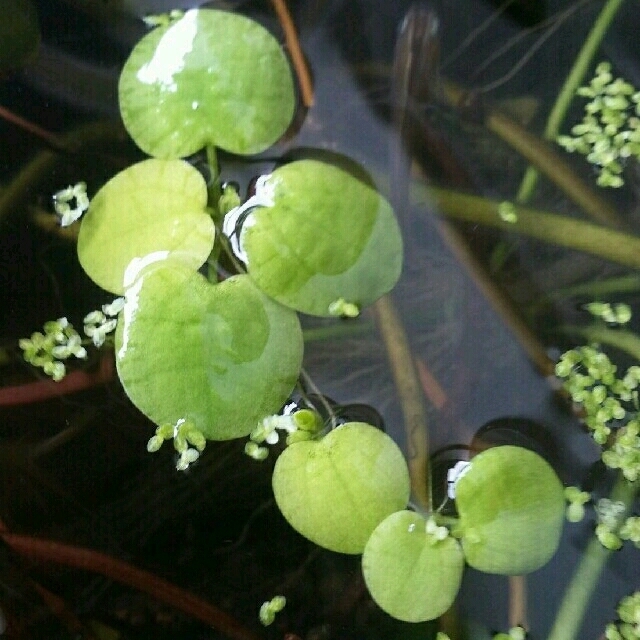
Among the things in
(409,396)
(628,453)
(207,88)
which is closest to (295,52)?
(207,88)

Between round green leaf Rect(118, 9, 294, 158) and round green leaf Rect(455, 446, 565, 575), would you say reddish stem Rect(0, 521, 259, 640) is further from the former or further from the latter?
round green leaf Rect(118, 9, 294, 158)

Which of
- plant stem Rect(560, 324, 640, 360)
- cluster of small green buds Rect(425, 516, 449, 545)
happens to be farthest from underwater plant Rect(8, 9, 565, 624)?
plant stem Rect(560, 324, 640, 360)

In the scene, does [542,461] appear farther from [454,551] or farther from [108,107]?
[108,107]

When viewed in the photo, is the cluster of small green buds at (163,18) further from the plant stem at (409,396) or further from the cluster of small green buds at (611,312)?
the cluster of small green buds at (611,312)

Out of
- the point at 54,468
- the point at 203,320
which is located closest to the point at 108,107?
the point at 203,320

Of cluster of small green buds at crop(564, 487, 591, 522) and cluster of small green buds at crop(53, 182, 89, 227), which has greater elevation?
cluster of small green buds at crop(53, 182, 89, 227)

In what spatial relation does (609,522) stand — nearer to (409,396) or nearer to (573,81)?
(409,396)
